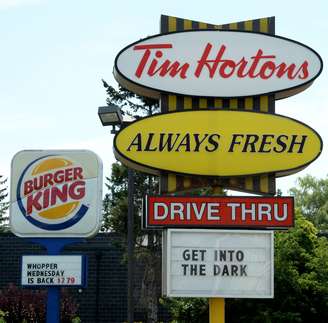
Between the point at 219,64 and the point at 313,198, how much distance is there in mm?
54739

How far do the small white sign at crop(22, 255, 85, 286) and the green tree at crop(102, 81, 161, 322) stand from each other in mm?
8151

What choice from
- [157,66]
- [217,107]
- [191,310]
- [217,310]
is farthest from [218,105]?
[191,310]

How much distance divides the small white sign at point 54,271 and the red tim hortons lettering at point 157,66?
12.7ft

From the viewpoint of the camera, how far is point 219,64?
12.7 m

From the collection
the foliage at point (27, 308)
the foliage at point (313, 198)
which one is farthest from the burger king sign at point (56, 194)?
the foliage at point (313, 198)

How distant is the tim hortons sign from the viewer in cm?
1259

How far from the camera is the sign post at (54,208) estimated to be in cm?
1412

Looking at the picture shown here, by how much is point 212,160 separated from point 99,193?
9.36 ft

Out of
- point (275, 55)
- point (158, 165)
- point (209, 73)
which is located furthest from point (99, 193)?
point (275, 55)

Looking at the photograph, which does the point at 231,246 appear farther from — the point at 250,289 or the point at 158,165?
the point at 158,165

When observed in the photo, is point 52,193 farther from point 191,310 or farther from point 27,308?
point 27,308

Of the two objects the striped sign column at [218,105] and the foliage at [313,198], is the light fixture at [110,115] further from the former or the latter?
the foliage at [313,198]

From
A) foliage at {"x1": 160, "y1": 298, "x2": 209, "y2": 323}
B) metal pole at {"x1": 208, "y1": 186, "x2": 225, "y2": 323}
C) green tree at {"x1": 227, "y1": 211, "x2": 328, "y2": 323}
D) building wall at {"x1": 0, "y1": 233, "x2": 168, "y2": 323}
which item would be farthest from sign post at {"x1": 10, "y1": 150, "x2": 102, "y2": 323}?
building wall at {"x1": 0, "y1": 233, "x2": 168, "y2": 323}

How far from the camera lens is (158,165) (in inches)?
480
